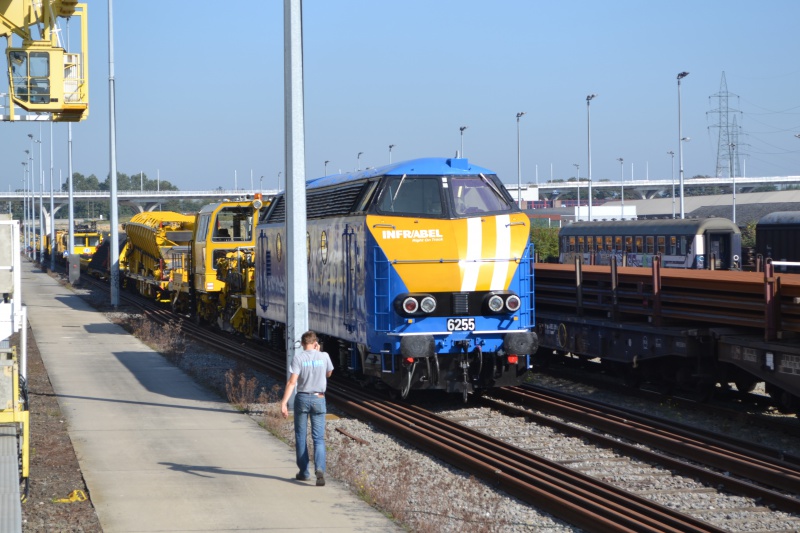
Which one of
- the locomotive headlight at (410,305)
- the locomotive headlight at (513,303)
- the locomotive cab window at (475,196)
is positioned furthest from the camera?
the locomotive cab window at (475,196)

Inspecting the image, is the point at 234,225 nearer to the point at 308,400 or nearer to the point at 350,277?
the point at 350,277

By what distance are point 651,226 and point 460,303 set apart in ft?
91.2

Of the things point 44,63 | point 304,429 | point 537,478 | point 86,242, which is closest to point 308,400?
point 304,429

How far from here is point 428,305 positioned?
44.9ft

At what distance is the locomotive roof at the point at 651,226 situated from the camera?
3728 centimetres

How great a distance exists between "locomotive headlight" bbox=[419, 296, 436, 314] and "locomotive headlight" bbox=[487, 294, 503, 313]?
0.81 meters

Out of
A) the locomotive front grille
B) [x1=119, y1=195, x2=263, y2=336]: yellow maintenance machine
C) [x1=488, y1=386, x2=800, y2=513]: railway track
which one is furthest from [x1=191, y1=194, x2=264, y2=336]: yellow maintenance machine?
the locomotive front grille

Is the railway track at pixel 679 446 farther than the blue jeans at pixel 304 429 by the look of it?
No

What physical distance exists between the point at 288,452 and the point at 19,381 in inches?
124

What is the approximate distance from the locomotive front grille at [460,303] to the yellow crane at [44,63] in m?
12.1

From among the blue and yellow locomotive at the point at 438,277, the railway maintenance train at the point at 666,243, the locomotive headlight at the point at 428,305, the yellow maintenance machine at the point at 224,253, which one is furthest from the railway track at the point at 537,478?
the railway maintenance train at the point at 666,243

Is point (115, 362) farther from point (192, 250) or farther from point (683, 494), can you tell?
point (683, 494)

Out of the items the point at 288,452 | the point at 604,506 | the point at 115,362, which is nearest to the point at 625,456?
the point at 604,506

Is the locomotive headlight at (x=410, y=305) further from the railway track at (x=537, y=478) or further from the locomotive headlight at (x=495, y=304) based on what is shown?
the railway track at (x=537, y=478)
